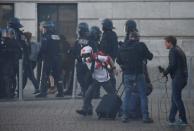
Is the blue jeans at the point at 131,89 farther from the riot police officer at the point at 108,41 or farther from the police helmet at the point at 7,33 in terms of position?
the police helmet at the point at 7,33

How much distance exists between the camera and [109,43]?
15.6 m

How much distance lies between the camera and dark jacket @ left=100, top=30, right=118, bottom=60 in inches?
612

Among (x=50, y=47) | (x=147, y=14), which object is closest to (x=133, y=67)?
(x=50, y=47)

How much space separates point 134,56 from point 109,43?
7.56ft

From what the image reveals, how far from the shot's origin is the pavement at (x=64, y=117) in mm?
12906

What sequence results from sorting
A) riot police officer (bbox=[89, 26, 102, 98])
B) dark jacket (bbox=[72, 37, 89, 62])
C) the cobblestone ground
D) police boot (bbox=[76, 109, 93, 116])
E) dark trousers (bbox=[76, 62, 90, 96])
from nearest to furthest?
1. the cobblestone ground
2. police boot (bbox=[76, 109, 93, 116])
3. dark trousers (bbox=[76, 62, 90, 96])
4. riot police officer (bbox=[89, 26, 102, 98])
5. dark jacket (bbox=[72, 37, 89, 62])

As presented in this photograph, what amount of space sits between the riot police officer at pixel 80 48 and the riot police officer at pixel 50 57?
652 millimetres

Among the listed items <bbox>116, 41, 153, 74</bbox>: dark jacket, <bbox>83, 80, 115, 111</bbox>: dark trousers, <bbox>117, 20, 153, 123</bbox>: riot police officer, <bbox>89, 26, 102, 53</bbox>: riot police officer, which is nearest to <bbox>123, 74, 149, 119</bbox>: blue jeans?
<bbox>117, 20, 153, 123</bbox>: riot police officer

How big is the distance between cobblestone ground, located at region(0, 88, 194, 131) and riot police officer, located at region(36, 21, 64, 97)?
0.67 metres

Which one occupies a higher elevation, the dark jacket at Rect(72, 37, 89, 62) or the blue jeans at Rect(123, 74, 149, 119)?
the dark jacket at Rect(72, 37, 89, 62)

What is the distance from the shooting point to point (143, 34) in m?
21.7

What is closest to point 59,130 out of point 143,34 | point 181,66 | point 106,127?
point 106,127

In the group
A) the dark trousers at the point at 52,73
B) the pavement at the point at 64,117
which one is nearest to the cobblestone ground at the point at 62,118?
the pavement at the point at 64,117

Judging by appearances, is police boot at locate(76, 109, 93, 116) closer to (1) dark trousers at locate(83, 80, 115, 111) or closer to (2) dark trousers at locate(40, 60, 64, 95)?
(1) dark trousers at locate(83, 80, 115, 111)
